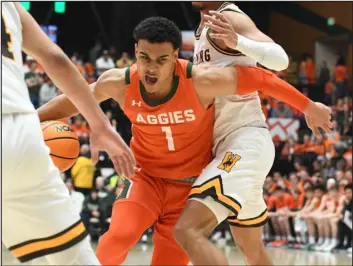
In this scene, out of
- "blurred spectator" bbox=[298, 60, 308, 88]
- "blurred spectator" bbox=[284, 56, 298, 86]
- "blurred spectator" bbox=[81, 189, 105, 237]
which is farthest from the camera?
"blurred spectator" bbox=[284, 56, 298, 86]

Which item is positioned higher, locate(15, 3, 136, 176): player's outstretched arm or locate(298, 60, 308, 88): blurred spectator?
locate(15, 3, 136, 176): player's outstretched arm

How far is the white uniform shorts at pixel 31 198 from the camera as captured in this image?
2.31m

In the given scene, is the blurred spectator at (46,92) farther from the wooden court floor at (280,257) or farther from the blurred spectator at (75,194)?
the wooden court floor at (280,257)

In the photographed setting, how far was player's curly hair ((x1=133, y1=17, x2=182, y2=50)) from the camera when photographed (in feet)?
12.5

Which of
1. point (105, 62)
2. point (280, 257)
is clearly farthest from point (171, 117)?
point (105, 62)

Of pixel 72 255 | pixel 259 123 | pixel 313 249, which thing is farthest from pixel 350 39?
pixel 72 255

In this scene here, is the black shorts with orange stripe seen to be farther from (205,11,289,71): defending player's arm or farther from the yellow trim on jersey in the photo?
(205,11,289,71): defending player's arm

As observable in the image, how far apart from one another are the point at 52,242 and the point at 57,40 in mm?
18191

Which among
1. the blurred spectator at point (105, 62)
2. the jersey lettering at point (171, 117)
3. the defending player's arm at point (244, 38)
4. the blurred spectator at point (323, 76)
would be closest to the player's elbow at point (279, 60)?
the defending player's arm at point (244, 38)

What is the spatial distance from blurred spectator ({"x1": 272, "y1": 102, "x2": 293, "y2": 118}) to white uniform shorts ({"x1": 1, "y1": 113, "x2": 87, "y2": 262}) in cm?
1311

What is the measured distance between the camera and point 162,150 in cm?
420

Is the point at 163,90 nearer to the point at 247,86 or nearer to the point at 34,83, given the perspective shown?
the point at 247,86

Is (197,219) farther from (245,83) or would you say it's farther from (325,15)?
(325,15)

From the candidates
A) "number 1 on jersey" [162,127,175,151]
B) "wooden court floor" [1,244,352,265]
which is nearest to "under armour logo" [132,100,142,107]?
"number 1 on jersey" [162,127,175,151]
